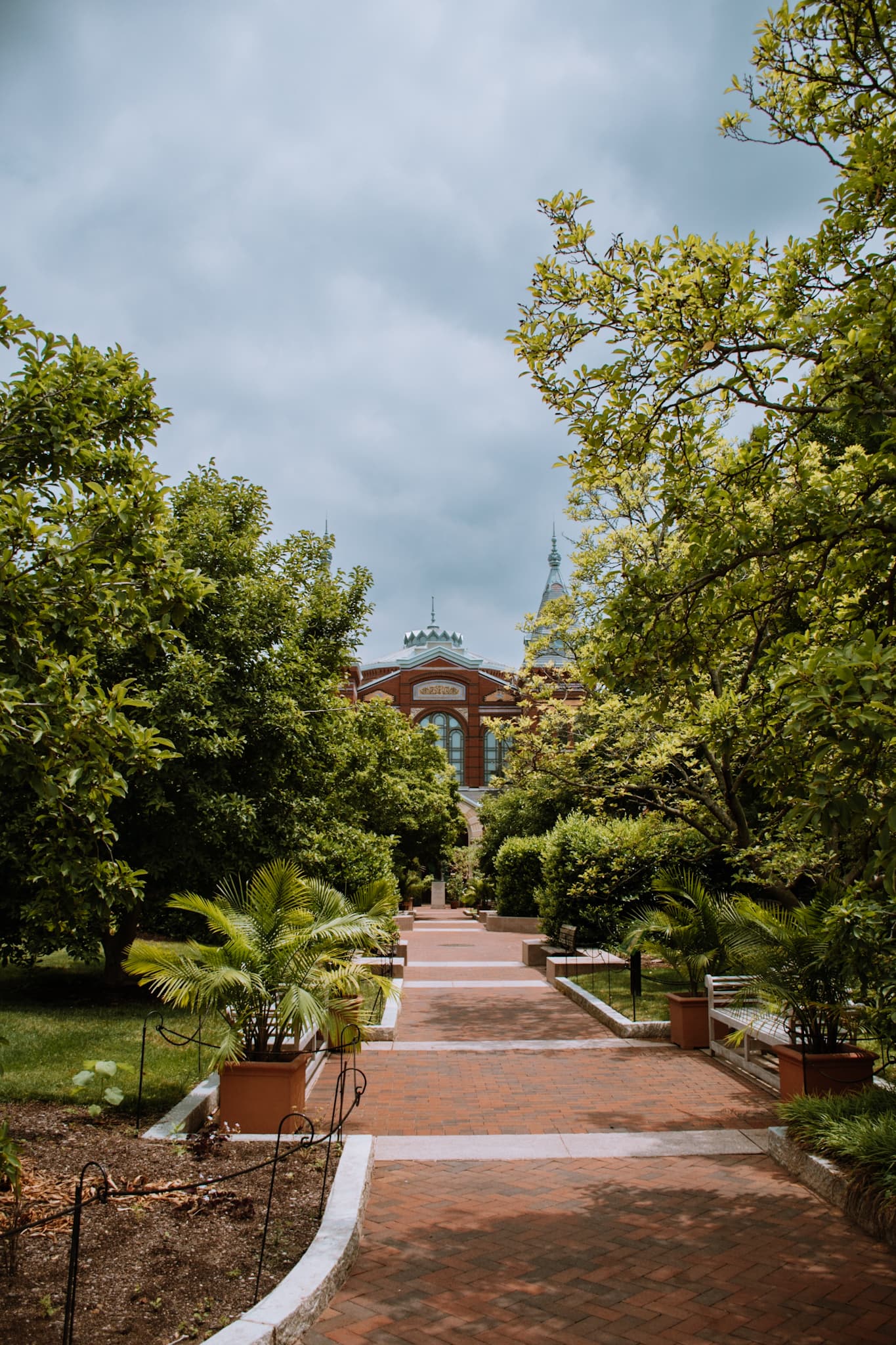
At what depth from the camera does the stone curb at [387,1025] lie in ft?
37.1

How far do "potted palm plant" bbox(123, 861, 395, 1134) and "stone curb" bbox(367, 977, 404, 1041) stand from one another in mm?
2928

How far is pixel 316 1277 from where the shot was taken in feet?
14.2

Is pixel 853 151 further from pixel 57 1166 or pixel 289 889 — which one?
pixel 57 1166

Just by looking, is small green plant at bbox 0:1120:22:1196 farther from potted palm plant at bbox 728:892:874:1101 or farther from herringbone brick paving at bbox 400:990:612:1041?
herringbone brick paving at bbox 400:990:612:1041

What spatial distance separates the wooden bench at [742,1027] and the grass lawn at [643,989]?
0.87 metres

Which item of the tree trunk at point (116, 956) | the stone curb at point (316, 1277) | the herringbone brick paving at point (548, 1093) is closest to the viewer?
the stone curb at point (316, 1277)

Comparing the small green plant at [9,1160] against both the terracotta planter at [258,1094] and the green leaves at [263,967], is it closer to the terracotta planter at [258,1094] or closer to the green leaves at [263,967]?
the green leaves at [263,967]

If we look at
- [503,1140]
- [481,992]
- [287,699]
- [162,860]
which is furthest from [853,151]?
[481,992]

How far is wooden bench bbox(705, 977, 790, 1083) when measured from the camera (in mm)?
8656

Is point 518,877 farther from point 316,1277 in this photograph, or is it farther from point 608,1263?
point 316,1277

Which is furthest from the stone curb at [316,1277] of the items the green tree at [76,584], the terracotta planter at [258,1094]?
the green tree at [76,584]

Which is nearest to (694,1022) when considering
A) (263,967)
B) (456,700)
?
(263,967)

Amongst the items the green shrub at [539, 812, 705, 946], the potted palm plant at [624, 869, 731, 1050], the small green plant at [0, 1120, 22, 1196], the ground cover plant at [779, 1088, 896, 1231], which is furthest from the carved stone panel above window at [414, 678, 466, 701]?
the small green plant at [0, 1120, 22, 1196]

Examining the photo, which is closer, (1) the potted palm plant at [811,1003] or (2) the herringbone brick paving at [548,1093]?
(1) the potted palm plant at [811,1003]
